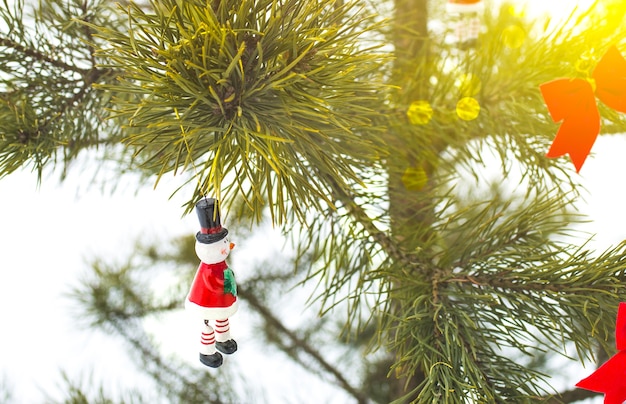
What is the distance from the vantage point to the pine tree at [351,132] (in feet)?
0.79

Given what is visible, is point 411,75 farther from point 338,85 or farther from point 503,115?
point 338,85

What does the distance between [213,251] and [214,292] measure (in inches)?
0.9

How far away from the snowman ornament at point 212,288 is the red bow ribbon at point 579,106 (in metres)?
0.19

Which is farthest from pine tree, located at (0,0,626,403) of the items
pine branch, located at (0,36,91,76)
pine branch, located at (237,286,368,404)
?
pine branch, located at (237,286,368,404)

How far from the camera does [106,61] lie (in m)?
0.37

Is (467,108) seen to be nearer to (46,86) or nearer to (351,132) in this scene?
(351,132)

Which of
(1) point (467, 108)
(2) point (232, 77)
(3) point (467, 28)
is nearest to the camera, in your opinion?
(2) point (232, 77)

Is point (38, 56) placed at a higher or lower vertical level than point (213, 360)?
higher

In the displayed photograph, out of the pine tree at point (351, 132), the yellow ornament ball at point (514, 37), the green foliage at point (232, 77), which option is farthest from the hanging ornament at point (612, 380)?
the yellow ornament ball at point (514, 37)

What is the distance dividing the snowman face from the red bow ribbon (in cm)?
19

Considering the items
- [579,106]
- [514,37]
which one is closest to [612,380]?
[579,106]

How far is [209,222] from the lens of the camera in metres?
0.28

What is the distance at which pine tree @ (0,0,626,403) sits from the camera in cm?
24

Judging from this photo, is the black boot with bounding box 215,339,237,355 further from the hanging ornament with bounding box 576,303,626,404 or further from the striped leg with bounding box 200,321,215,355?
the hanging ornament with bounding box 576,303,626,404
